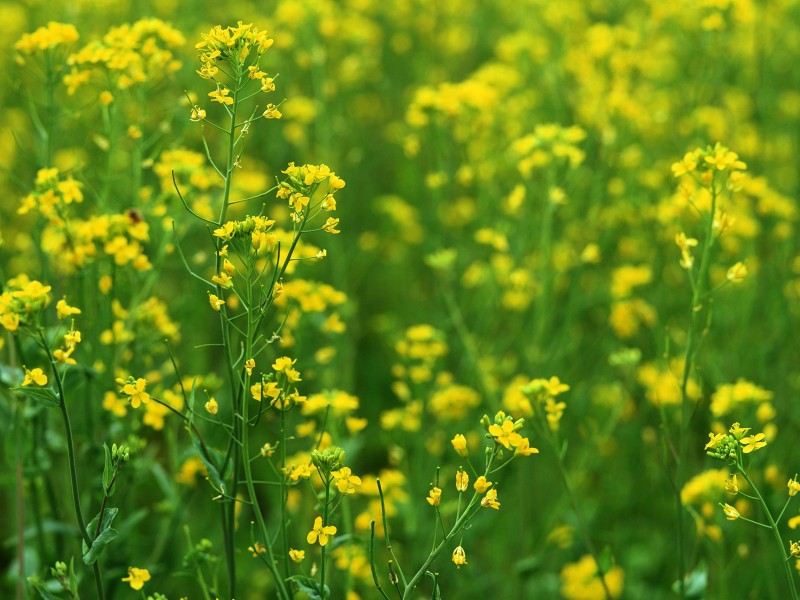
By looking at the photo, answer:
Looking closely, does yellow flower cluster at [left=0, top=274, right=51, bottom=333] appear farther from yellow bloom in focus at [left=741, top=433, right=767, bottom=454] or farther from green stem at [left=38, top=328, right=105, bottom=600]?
yellow bloom in focus at [left=741, top=433, right=767, bottom=454]

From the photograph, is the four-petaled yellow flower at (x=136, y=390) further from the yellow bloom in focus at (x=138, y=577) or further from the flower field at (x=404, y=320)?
the yellow bloom in focus at (x=138, y=577)

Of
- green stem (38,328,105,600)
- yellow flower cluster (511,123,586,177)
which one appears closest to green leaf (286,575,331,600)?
green stem (38,328,105,600)

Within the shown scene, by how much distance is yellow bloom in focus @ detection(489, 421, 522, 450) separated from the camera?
2.07 metres

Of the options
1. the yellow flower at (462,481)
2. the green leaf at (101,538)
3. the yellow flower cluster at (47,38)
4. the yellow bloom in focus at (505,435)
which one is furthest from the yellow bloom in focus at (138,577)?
the yellow flower cluster at (47,38)

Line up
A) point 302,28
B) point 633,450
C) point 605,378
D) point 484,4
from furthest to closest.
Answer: point 484,4 < point 302,28 < point 605,378 < point 633,450

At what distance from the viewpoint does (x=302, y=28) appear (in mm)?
5016

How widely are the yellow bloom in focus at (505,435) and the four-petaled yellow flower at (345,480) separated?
0.32m

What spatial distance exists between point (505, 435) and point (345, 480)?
38 cm

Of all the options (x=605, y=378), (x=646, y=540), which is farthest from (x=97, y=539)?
(x=605, y=378)

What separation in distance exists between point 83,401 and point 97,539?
1131 millimetres

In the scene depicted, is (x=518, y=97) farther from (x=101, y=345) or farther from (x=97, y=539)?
(x=97, y=539)

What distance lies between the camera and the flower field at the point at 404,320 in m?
2.33

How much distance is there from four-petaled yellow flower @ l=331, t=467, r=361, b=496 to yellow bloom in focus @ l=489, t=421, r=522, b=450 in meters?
0.32

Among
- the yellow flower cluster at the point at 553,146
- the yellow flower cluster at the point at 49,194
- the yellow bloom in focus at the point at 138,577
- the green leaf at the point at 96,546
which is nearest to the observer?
the green leaf at the point at 96,546
